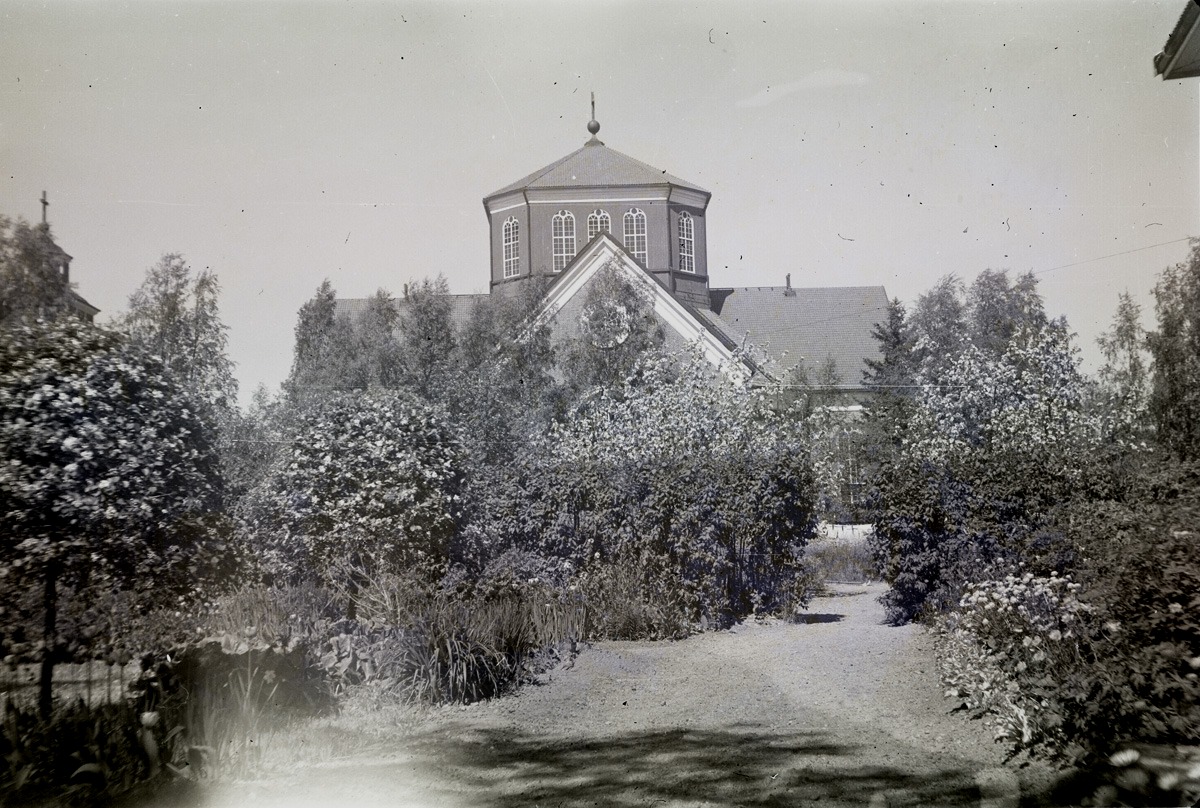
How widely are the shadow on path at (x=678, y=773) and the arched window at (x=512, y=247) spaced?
25192 mm

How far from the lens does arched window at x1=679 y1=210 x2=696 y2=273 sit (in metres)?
33.9

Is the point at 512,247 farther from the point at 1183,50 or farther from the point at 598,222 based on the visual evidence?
the point at 1183,50

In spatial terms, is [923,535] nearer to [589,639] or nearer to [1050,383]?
[589,639]

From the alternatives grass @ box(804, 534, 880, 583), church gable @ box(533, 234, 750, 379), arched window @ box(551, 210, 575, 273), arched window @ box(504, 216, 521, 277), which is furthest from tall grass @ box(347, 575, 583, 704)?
arched window @ box(551, 210, 575, 273)

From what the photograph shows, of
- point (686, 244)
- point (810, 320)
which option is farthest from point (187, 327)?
point (810, 320)

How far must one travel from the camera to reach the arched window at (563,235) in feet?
103

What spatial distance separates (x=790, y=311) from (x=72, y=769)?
34083 mm

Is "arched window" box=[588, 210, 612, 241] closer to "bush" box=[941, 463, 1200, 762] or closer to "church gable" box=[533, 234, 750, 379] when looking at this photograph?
"church gable" box=[533, 234, 750, 379]

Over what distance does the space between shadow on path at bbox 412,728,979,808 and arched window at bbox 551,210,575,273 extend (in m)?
25.3

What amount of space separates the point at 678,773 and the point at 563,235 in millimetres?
26812

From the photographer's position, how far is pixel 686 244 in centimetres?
3412

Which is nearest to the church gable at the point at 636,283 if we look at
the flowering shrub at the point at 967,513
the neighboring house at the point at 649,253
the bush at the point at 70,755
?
the neighboring house at the point at 649,253

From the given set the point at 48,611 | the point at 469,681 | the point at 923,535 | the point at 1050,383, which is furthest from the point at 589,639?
the point at 1050,383

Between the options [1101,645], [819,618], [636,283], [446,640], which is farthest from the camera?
[636,283]
